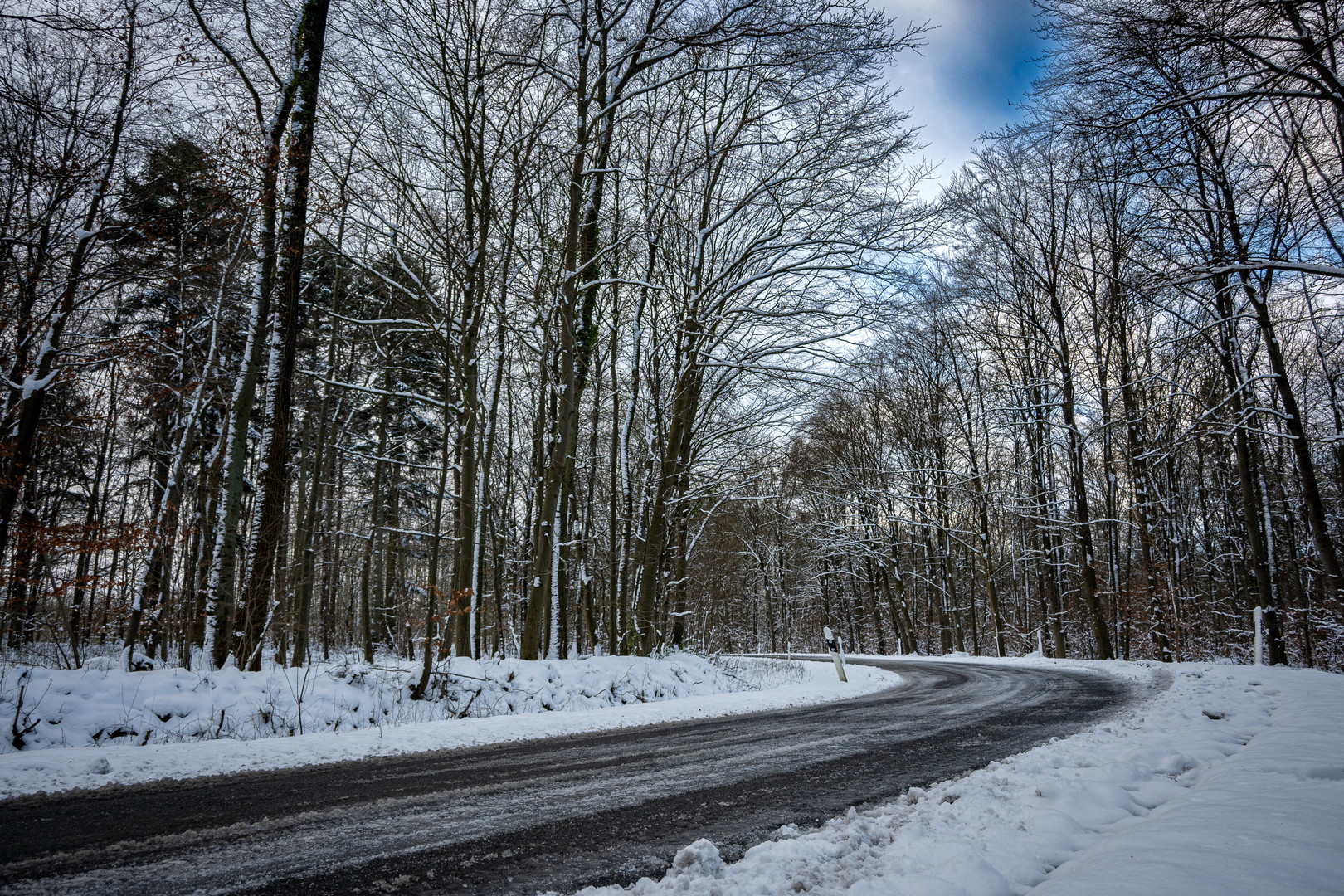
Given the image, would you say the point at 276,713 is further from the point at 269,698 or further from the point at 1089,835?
the point at 1089,835

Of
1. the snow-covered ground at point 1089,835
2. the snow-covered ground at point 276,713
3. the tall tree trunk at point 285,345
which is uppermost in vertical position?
the tall tree trunk at point 285,345

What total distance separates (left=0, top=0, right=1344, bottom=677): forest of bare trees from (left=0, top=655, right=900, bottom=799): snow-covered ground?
3.11 feet

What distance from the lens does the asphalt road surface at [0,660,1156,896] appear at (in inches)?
88.7

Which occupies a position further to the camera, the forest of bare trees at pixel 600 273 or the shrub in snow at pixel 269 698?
the forest of bare trees at pixel 600 273

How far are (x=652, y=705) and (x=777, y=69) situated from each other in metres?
12.0

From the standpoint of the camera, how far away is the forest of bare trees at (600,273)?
28.1 ft

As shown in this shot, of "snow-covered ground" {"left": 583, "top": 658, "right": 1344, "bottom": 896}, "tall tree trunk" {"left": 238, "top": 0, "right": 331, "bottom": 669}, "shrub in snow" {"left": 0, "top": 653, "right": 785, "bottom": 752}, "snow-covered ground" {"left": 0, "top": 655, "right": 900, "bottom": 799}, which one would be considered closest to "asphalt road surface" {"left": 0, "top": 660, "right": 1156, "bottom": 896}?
"snow-covered ground" {"left": 583, "top": 658, "right": 1344, "bottom": 896}

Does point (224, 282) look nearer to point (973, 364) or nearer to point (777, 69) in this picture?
point (777, 69)

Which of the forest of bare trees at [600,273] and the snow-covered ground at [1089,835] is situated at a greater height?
the forest of bare trees at [600,273]

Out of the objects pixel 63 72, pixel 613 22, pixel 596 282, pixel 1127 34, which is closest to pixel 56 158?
pixel 63 72

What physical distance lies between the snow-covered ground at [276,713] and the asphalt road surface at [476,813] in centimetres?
64

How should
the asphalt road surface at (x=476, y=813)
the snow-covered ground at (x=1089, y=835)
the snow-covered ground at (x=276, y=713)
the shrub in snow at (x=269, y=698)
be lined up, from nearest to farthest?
the snow-covered ground at (x=1089, y=835)
the asphalt road surface at (x=476, y=813)
the snow-covered ground at (x=276, y=713)
the shrub in snow at (x=269, y=698)

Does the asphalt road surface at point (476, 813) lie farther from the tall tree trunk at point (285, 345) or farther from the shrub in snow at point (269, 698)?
the tall tree trunk at point (285, 345)

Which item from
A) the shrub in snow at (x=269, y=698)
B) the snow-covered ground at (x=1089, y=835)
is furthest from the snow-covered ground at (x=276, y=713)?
the snow-covered ground at (x=1089, y=835)
